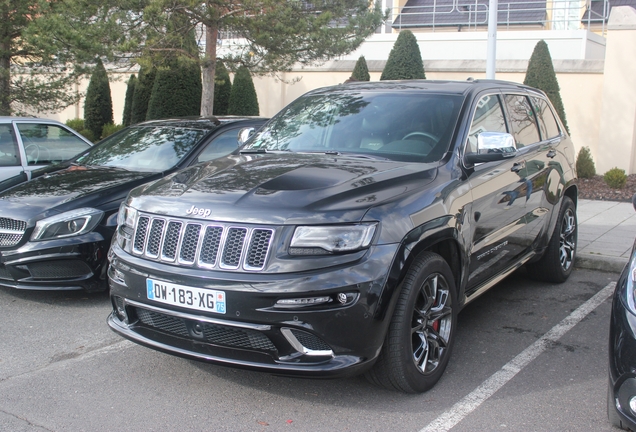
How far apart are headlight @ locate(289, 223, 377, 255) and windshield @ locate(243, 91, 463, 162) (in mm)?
1132

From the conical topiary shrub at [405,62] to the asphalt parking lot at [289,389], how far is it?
968 cm

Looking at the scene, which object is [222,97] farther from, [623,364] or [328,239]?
[623,364]

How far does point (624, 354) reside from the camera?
2.96 metres

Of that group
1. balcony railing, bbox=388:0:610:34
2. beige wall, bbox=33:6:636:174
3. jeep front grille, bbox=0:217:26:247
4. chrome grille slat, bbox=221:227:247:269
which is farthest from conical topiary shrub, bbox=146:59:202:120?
chrome grille slat, bbox=221:227:247:269

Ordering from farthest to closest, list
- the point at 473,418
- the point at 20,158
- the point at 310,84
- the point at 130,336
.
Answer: the point at 310,84, the point at 20,158, the point at 130,336, the point at 473,418

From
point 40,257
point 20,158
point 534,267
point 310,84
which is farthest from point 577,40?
point 40,257

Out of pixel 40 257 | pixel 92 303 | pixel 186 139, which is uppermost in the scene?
pixel 186 139

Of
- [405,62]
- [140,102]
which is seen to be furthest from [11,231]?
[140,102]

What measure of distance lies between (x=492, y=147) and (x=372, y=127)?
88cm

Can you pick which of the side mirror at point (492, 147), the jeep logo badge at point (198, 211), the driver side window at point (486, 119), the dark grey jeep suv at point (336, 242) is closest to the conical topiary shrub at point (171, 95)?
the dark grey jeep suv at point (336, 242)

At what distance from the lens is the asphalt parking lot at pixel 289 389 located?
11.7ft

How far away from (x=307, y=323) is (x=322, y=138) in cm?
186

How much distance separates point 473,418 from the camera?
141 inches

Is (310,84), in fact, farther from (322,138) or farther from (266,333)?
(266,333)
